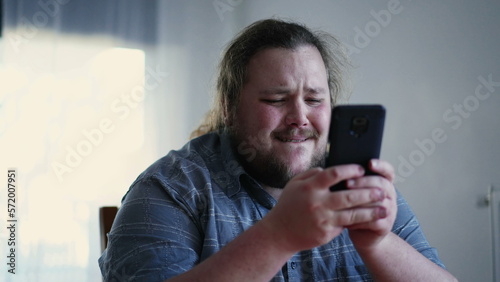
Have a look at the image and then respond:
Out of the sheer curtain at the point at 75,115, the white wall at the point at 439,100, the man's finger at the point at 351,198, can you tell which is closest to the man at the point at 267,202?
the man's finger at the point at 351,198

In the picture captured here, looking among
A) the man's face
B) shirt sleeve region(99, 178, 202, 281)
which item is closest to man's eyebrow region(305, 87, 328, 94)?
the man's face

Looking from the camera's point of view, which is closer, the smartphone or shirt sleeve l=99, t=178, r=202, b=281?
the smartphone

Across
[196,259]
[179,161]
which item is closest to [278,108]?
[179,161]

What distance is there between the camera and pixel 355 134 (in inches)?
25.2

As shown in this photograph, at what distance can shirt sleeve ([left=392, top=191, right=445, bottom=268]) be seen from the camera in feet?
3.31

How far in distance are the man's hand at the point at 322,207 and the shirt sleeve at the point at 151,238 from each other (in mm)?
234

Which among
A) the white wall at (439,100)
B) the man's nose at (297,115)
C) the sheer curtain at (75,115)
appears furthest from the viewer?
the sheer curtain at (75,115)

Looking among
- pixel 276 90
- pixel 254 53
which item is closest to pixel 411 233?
pixel 276 90

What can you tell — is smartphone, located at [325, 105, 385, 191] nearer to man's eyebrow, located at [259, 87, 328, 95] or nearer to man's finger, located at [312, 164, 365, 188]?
man's finger, located at [312, 164, 365, 188]

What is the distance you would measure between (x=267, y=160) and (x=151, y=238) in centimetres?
31

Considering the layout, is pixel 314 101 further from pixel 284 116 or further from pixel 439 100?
pixel 439 100

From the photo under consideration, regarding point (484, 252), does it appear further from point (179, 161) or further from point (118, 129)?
point (118, 129)

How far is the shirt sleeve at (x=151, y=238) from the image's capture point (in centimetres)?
78

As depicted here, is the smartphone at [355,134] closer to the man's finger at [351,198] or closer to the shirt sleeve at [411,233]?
the man's finger at [351,198]
